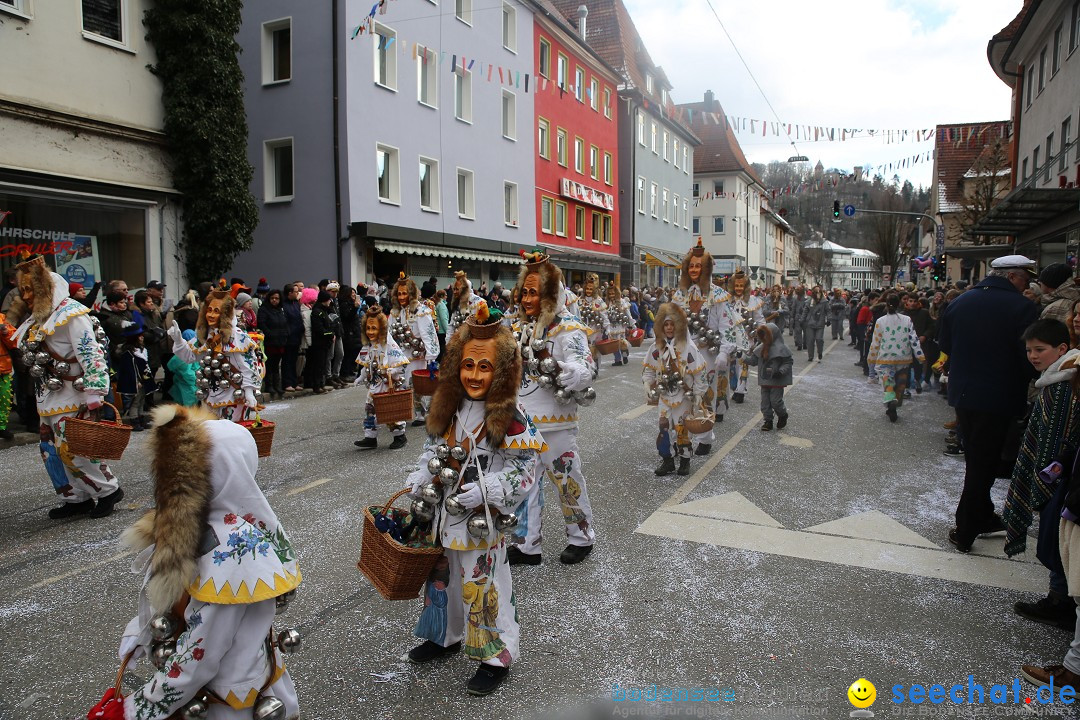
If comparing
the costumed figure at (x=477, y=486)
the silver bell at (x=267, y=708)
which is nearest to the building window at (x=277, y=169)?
the costumed figure at (x=477, y=486)

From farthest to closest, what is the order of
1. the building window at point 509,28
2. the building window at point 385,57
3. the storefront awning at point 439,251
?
the building window at point 509,28 → the storefront awning at point 439,251 → the building window at point 385,57

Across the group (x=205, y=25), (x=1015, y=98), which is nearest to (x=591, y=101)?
(x=1015, y=98)

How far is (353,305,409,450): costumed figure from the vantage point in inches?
352

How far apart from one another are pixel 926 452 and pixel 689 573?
5.47m

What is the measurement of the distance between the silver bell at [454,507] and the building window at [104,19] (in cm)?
1513

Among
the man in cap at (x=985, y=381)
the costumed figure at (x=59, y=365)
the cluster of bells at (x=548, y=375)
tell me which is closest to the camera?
the cluster of bells at (x=548, y=375)

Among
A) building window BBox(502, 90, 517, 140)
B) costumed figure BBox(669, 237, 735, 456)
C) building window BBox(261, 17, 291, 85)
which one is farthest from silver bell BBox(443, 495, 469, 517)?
building window BBox(502, 90, 517, 140)

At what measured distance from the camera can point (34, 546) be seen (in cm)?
561

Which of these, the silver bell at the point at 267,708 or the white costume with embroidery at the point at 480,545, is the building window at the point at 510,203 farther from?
the silver bell at the point at 267,708

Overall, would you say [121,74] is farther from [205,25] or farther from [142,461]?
[142,461]

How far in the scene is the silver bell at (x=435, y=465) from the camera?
136 inches

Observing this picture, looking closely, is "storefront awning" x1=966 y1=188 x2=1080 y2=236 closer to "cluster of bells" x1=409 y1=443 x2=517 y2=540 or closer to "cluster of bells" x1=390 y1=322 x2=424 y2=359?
"cluster of bells" x1=390 y1=322 x2=424 y2=359

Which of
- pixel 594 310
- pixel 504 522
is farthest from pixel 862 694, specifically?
pixel 594 310

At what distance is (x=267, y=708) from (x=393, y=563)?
77 centimetres
